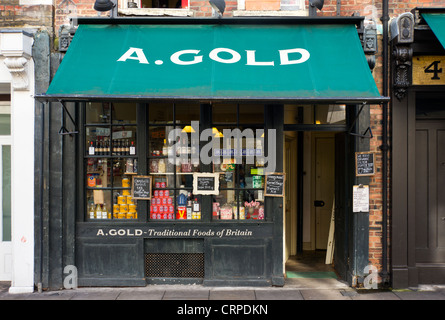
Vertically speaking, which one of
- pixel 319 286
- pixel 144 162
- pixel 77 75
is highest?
pixel 77 75

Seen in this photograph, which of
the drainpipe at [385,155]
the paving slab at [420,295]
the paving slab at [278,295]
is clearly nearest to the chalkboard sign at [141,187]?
the paving slab at [278,295]

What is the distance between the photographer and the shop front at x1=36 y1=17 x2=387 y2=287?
5914mm

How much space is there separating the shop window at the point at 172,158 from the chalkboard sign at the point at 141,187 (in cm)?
17

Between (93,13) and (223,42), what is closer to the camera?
(223,42)

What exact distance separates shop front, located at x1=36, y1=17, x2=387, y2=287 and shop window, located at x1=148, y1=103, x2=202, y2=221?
2cm

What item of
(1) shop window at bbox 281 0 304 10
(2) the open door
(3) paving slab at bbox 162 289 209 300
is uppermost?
(1) shop window at bbox 281 0 304 10

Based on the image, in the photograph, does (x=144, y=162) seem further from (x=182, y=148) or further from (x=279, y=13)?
(x=279, y=13)

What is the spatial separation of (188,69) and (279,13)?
209 cm

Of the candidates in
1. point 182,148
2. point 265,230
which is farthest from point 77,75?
point 265,230

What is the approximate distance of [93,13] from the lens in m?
6.43

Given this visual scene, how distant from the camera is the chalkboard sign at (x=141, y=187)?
6.31 meters

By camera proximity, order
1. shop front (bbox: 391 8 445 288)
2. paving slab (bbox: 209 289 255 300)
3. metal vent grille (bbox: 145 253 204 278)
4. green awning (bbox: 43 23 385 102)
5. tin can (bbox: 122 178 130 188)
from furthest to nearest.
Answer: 1. tin can (bbox: 122 178 130 188)
2. metal vent grille (bbox: 145 253 204 278)
3. shop front (bbox: 391 8 445 288)
4. paving slab (bbox: 209 289 255 300)
5. green awning (bbox: 43 23 385 102)

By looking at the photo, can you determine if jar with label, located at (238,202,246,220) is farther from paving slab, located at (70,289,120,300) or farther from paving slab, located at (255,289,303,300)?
paving slab, located at (70,289,120,300)

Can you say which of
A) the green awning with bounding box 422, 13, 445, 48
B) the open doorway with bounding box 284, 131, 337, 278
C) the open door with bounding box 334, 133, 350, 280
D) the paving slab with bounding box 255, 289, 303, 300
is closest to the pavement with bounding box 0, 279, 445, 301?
the paving slab with bounding box 255, 289, 303, 300
